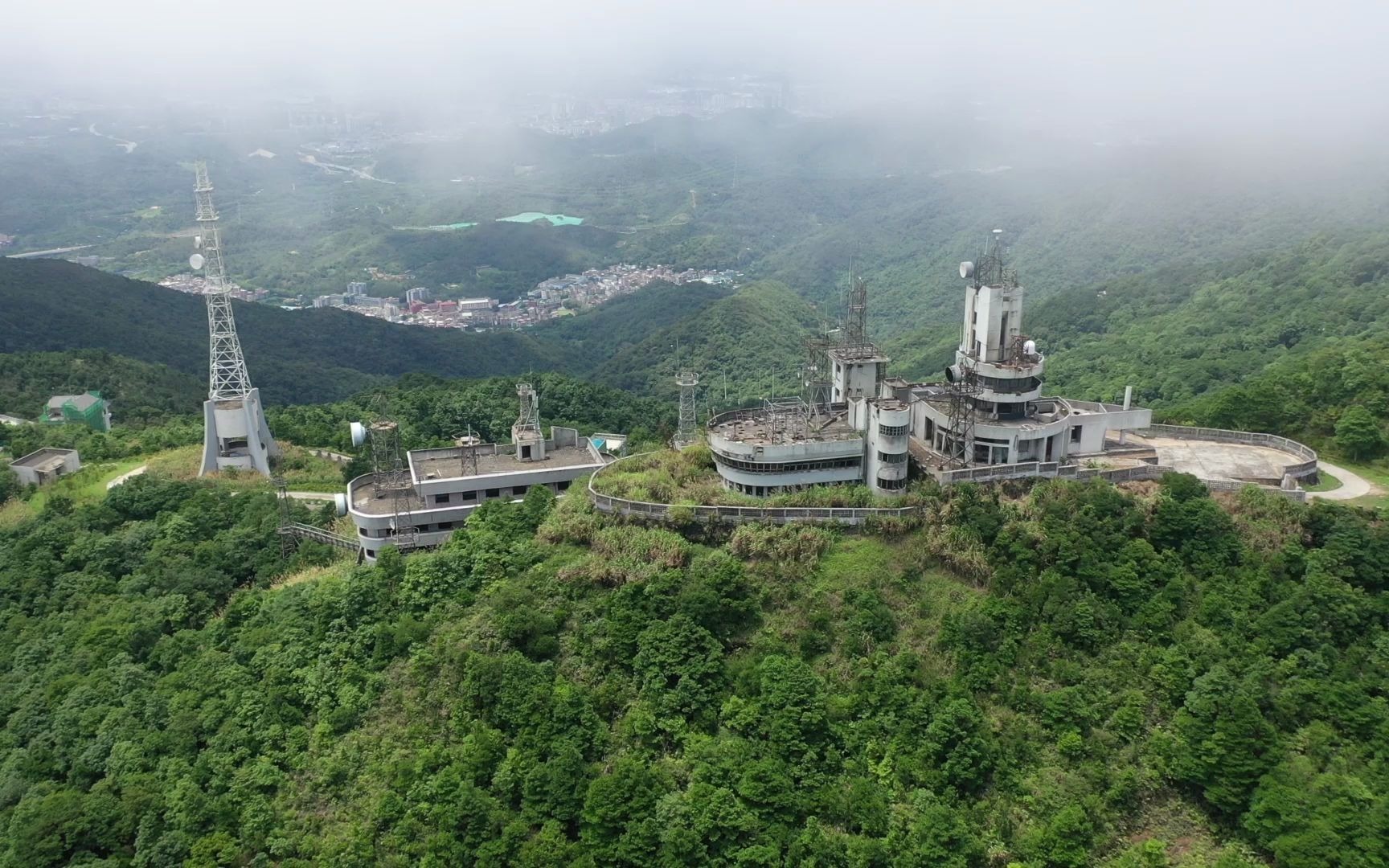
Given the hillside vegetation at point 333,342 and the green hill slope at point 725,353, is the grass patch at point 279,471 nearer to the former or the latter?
the hillside vegetation at point 333,342

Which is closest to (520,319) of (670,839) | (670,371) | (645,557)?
(670,371)

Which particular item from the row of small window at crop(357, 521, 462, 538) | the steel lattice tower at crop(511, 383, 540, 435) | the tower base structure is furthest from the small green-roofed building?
the steel lattice tower at crop(511, 383, 540, 435)

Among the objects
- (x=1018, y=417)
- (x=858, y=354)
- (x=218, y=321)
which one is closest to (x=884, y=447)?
(x=858, y=354)

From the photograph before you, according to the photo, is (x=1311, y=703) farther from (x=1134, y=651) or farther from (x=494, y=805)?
(x=494, y=805)

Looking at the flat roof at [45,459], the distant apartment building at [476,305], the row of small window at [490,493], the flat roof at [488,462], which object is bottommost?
the distant apartment building at [476,305]

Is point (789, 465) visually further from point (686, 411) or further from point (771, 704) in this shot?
point (771, 704)

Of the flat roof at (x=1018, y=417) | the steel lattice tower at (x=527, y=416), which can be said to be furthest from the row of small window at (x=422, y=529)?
the flat roof at (x=1018, y=417)
